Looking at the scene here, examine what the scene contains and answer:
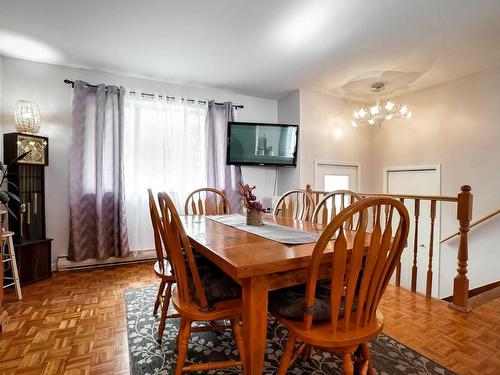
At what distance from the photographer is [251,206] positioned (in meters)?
1.92

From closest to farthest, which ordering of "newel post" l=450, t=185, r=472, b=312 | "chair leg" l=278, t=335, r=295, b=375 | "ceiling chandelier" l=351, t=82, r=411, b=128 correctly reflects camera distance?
"chair leg" l=278, t=335, r=295, b=375, "newel post" l=450, t=185, r=472, b=312, "ceiling chandelier" l=351, t=82, r=411, b=128

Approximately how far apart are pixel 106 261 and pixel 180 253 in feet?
8.73

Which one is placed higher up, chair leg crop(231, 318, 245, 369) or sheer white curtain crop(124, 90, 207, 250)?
sheer white curtain crop(124, 90, 207, 250)

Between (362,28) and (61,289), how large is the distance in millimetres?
3844

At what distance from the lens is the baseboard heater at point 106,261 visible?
3.19m

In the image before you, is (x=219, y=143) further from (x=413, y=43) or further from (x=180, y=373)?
(x=180, y=373)

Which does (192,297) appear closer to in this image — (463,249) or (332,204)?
(332,204)

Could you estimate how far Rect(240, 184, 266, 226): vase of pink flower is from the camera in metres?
1.90

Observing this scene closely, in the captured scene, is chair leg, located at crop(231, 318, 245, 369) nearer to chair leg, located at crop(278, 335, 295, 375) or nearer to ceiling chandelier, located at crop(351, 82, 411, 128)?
chair leg, located at crop(278, 335, 295, 375)

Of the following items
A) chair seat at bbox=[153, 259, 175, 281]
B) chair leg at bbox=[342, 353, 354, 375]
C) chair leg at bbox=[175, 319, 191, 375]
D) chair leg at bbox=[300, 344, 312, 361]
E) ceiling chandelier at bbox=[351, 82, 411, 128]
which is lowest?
chair leg at bbox=[300, 344, 312, 361]

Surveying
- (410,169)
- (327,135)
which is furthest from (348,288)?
(410,169)

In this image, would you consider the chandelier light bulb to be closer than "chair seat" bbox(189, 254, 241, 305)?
No

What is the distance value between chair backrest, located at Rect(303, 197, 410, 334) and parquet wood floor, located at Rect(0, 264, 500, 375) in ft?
3.12

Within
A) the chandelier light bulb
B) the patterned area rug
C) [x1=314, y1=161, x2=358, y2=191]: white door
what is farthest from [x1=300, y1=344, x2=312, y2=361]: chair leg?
the chandelier light bulb
